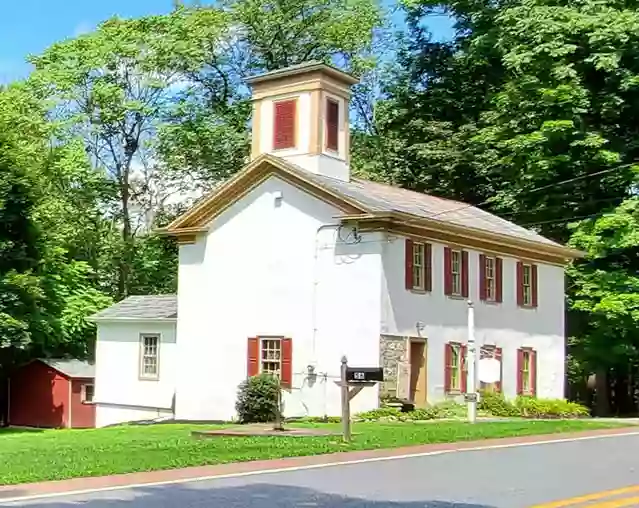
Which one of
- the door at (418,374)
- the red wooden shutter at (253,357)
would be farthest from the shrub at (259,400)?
the door at (418,374)

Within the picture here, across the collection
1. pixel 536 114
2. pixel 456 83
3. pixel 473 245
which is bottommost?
pixel 473 245

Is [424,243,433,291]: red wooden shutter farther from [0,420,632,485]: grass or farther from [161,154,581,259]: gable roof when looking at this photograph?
[0,420,632,485]: grass

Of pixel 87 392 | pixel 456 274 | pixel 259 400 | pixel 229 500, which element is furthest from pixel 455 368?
pixel 229 500

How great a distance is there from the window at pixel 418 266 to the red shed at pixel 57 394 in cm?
1613

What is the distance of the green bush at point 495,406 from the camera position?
30.0 metres

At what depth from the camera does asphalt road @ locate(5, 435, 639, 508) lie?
11.8 meters

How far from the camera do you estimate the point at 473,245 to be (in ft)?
104

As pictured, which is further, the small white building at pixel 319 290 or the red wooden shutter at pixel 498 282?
the red wooden shutter at pixel 498 282

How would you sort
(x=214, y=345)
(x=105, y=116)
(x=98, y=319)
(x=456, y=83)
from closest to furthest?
(x=214, y=345) < (x=98, y=319) < (x=456, y=83) < (x=105, y=116)

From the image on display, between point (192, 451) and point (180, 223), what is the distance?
51.1 ft

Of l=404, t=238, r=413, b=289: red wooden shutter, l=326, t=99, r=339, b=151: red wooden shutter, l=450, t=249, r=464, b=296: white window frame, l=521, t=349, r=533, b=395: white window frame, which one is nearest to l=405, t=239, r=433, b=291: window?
l=404, t=238, r=413, b=289: red wooden shutter

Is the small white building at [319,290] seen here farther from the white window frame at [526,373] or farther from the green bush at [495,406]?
the green bush at [495,406]

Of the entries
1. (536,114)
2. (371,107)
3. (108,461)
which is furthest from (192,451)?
(371,107)

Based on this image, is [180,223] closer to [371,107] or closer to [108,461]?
[108,461]
